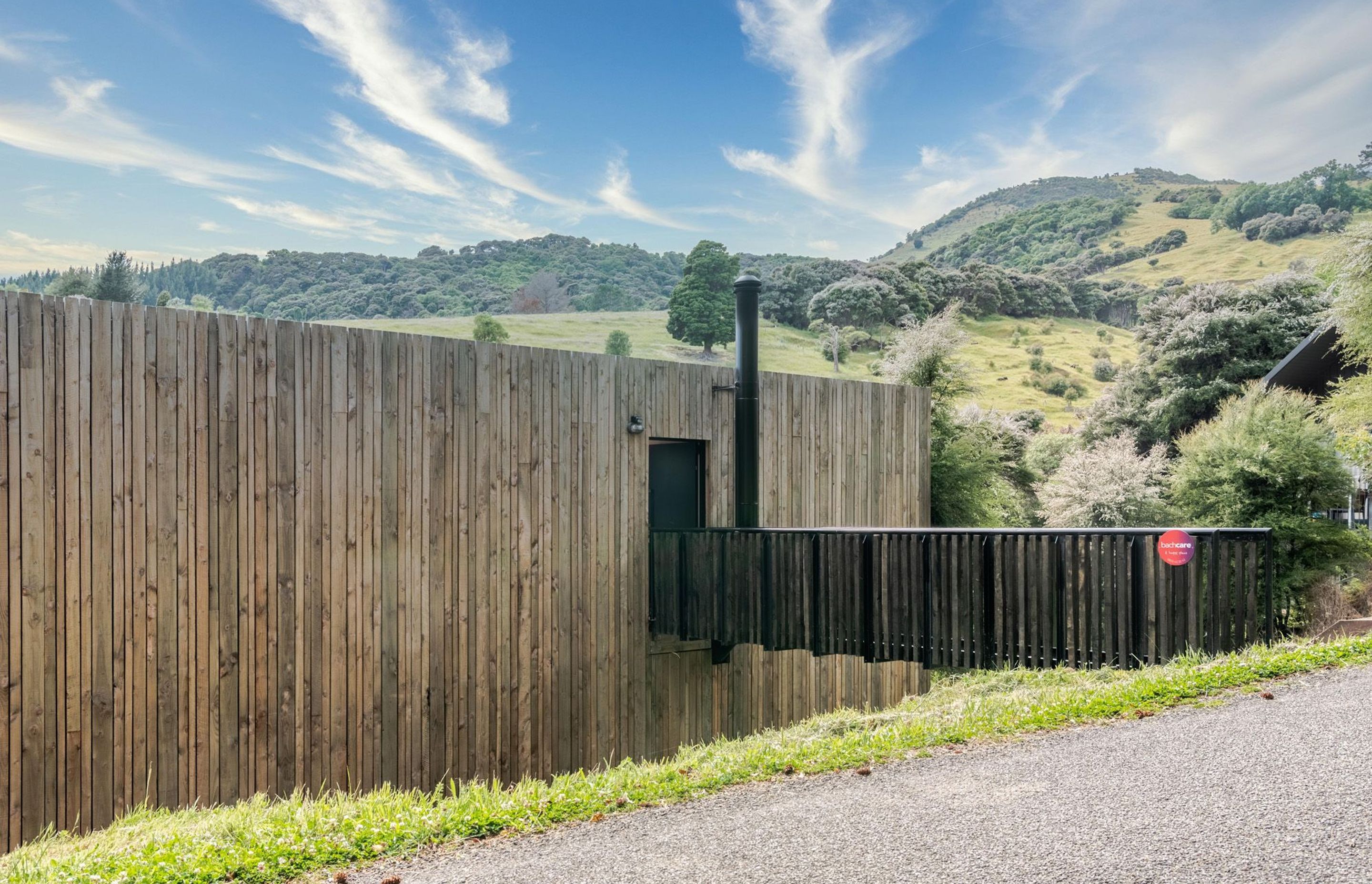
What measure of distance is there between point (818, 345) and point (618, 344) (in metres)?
10.9

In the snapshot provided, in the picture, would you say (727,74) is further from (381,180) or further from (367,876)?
(367,876)

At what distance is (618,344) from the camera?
3384 centimetres

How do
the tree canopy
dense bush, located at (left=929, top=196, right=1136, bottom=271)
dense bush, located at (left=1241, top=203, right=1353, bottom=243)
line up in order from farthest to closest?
dense bush, located at (left=929, top=196, right=1136, bottom=271) < dense bush, located at (left=1241, top=203, right=1353, bottom=243) < the tree canopy

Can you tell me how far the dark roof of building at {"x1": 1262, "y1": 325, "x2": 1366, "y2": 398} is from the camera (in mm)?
17891

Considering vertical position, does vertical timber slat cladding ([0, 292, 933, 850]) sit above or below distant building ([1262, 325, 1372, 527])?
below

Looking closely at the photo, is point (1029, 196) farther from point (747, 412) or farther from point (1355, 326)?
point (747, 412)

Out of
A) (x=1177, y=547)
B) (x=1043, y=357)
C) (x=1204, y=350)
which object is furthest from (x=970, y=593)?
(x=1043, y=357)

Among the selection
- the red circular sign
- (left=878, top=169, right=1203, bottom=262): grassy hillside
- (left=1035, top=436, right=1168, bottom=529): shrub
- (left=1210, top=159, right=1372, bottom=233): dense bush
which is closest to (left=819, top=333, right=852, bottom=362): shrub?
(left=1035, top=436, right=1168, bottom=529): shrub

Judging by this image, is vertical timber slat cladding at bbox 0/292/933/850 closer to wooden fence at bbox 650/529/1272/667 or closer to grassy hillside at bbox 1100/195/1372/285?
wooden fence at bbox 650/529/1272/667

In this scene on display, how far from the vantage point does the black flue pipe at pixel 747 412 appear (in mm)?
8648

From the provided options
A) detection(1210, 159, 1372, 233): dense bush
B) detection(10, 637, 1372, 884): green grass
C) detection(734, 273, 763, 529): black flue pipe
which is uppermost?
detection(1210, 159, 1372, 233): dense bush

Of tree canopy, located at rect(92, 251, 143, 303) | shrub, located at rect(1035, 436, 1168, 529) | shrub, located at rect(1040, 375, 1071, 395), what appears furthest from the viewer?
shrub, located at rect(1040, 375, 1071, 395)

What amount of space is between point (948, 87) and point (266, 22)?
1993 centimetres

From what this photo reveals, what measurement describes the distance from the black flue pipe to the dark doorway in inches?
13.9
